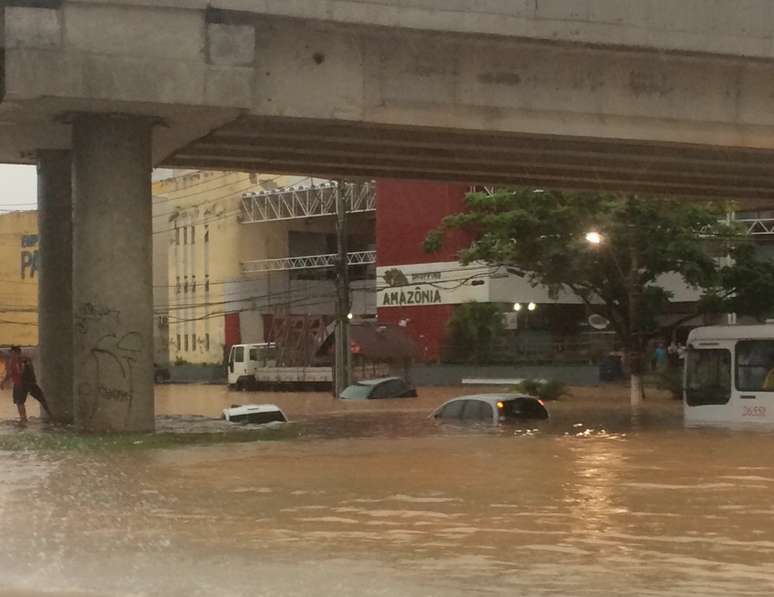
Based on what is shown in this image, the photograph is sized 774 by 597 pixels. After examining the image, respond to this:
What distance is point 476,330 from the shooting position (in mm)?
53000

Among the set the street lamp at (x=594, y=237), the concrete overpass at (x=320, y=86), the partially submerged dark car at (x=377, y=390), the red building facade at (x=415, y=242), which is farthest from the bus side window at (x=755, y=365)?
the red building facade at (x=415, y=242)

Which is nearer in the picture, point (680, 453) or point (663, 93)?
point (680, 453)

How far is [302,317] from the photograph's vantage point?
54.4 m

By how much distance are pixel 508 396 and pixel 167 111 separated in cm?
889

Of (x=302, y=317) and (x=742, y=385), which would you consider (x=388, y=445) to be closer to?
(x=742, y=385)

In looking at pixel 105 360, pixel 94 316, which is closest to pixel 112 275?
pixel 94 316

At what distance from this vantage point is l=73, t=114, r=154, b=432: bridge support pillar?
1973 cm

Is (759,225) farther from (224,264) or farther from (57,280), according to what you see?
(57,280)

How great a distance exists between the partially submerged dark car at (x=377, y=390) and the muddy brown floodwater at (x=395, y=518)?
Answer: 16652mm

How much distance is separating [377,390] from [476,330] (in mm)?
15457

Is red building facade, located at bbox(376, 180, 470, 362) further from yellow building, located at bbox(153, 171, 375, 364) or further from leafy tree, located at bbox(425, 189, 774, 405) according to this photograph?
leafy tree, located at bbox(425, 189, 774, 405)

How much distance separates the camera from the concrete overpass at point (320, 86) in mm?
18297

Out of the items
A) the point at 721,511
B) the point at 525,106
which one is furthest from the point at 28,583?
the point at 525,106

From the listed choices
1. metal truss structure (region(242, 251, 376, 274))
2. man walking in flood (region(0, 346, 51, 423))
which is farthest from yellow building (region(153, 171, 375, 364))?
man walking in flood (region(0, 346, 51, 423))
